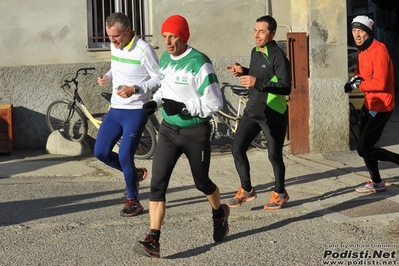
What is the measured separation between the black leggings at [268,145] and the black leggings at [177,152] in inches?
62.3

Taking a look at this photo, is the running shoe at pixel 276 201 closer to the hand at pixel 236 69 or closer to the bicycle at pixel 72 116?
the hand at pixel 236 69

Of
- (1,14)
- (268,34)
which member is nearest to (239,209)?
(268,34)

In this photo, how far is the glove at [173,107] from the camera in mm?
5457

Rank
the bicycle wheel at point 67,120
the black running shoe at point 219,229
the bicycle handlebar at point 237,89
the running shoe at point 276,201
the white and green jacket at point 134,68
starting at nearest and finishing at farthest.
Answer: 1. the black running shoe at point 219,229
2. the white and green jacket at point 134,68
3. the running shoe at point 276,201
4. the bicycle wheel at point 67,120
5. the bicycle handlebar at point 237,89

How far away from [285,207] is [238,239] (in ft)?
4.47

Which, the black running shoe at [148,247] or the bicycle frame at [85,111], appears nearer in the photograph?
the black running shoe at [148,247]

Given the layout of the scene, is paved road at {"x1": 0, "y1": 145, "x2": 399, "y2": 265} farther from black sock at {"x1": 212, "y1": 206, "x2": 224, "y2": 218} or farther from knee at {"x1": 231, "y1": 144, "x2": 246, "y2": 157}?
knee at {"x1": 231, "y1": 144, "x2": 246, "y2": 157}

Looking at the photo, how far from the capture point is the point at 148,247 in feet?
17.7

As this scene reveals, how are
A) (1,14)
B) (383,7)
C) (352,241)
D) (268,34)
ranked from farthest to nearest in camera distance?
(383,7) < (1,14) < (268,34) < (352,241)

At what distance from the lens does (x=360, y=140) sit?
25.4 ft

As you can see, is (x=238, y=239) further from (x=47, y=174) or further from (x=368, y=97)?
(x=47, y=174)

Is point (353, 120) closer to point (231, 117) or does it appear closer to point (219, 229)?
point (231, 117)

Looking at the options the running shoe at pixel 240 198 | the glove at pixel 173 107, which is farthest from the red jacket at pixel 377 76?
the glove at pixel 173 107

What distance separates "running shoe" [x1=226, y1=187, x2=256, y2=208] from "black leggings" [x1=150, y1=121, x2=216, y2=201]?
5.30 feet
